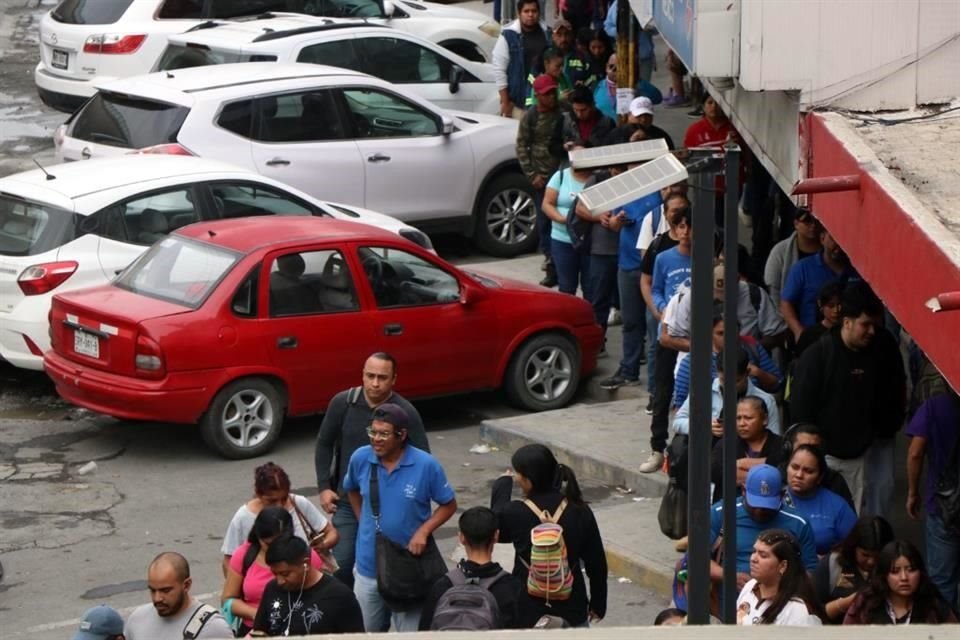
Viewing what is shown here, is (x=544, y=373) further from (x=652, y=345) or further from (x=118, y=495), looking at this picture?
(x=118, y=495)

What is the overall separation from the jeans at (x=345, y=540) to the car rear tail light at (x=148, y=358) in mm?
2879

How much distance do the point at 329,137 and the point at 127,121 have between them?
1770 mm

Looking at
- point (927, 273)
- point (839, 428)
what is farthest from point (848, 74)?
point (927, 273)

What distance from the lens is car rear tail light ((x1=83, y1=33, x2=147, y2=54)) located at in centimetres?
2003

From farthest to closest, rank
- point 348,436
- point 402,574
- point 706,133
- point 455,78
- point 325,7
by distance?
point 325,7 < point 455,78 < point 706,133 < point 348,436 < point 402,574

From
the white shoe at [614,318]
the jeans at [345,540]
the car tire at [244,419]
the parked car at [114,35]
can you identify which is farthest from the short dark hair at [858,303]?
the parked car at [114,35]

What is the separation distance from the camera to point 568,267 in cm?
1384

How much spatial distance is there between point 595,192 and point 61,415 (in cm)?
753

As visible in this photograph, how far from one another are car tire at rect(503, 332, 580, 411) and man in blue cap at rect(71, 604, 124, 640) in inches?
238

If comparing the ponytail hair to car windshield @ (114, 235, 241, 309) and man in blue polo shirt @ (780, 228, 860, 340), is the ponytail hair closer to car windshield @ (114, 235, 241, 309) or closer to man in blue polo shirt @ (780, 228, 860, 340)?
man in blue polo shirt @ (780, 228, 860, 340)

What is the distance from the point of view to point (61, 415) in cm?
1307

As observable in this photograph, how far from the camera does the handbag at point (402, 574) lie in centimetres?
826

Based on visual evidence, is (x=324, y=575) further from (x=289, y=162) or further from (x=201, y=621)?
(x=289, y=162)

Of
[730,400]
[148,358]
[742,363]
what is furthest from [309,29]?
[730,400]
